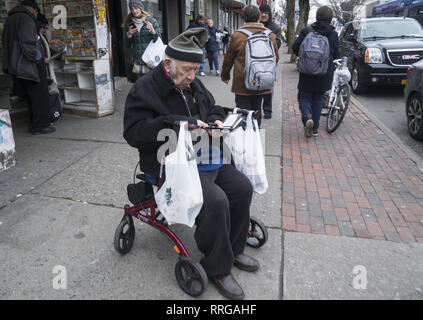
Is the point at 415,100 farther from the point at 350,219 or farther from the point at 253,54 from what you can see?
the point at 350,219

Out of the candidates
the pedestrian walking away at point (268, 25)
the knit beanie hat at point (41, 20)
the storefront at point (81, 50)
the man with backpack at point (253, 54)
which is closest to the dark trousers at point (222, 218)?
the man with backpack at point (253, 54)

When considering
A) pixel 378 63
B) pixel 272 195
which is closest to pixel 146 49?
pixel 272 195

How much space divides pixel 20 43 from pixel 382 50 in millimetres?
7619

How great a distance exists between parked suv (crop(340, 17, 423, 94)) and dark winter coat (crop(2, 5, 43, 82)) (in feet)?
23.5

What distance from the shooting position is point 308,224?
3.26 metres

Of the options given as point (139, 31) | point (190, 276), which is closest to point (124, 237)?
point (190, 276)

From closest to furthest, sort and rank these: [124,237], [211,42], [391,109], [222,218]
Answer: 1. [222,218]
2. [124,237]
3. [391,109]
4. [211,42]

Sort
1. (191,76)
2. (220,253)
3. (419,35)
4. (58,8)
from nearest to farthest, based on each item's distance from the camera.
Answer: (220,253) < (191,76) < (58,8) < (419,35)

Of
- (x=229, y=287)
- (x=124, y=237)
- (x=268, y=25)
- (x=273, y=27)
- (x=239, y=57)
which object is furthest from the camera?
(x=273, y=27)

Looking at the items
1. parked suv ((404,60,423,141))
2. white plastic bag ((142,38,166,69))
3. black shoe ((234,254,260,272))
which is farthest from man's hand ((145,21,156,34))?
parked suv ((404,60,423,141))

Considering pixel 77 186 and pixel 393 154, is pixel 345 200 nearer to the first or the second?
pixel 393 154

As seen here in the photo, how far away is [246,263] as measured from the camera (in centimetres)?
258

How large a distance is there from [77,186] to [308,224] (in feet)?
8.09

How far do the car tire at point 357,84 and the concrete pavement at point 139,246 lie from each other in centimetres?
491
